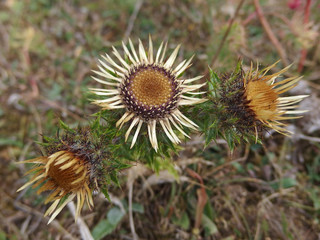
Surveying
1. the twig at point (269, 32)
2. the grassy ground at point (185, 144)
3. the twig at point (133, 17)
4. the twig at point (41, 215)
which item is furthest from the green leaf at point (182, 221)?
the twig at point (133, 17)

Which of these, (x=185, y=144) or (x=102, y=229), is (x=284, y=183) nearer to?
(x=185, y=144)

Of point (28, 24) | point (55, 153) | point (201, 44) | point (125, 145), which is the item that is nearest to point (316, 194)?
point (125, 145)

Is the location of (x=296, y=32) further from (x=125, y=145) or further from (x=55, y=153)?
(x=55, y=153)

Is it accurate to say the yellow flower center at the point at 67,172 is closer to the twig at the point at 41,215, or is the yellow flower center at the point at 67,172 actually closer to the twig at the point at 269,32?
the twig at the point at 41,215

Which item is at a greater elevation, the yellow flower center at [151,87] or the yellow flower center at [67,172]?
the yellow flower center at [151,87]

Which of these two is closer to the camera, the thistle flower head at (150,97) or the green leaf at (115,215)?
the thistle flower head at (150,97)
